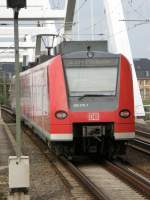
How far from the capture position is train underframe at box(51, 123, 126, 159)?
14.8 m

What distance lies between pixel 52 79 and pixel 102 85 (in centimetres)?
115

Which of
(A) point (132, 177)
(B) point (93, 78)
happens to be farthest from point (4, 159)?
(A) point (132, 177)

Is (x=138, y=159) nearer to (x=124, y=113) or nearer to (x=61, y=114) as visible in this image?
(x=124, y=113)

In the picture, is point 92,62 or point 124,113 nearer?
point 124,113

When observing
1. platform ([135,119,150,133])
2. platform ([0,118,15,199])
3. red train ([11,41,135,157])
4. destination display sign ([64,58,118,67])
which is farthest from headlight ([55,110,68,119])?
platform ([135,119,150,133])

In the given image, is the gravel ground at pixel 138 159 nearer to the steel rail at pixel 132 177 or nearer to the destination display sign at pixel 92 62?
the steel rail at pixel 132 177

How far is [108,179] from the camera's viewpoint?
42.0ft

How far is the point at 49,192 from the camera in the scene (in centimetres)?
1106

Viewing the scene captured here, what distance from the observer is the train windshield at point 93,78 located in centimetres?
1502

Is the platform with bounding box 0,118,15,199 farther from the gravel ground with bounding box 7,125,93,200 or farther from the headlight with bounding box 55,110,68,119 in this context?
the headlight with bounding box 55,110,68,119

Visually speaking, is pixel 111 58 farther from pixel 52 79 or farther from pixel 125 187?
pixel 125 187

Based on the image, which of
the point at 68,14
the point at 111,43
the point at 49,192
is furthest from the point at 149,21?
the point at 49,192

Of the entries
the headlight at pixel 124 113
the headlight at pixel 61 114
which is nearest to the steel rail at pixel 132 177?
the headlight at pixel 124 113

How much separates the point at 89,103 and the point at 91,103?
0.05m
